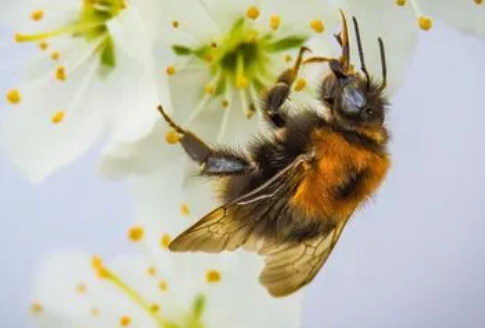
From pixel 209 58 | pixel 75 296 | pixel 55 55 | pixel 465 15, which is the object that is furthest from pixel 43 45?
pixel 465 15

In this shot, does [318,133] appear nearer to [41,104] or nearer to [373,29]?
[373,29]

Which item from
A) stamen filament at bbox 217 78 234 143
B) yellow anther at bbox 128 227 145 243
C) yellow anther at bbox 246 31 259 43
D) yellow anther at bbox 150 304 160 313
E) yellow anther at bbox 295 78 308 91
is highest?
yellow anther at bbox 246 31 259 43

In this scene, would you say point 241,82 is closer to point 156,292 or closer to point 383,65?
point 383,65

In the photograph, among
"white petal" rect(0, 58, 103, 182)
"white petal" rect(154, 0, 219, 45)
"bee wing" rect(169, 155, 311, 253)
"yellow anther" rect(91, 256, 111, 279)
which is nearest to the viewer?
"bee wing" rect(169, 155, 311, 253)

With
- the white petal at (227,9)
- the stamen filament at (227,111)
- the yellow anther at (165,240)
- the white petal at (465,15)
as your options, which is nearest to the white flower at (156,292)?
the yellow anther at (165,240)

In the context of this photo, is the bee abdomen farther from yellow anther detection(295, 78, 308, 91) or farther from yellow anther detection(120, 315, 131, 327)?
yellow anther detection(120, 315, 131, 327)

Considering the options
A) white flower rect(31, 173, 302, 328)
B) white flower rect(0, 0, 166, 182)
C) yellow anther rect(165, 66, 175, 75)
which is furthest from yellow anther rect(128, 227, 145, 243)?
yellow anther rect(165, 66, 175, 75)

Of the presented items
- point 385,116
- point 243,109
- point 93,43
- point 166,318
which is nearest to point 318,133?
point 385,116
